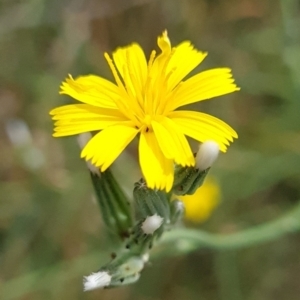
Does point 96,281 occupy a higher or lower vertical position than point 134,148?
lower

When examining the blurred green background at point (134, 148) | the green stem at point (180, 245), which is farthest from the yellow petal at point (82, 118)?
the blurred green background at point (134, 148)

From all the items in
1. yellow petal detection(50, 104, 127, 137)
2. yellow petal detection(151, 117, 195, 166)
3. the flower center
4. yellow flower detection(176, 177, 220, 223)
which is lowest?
yellow petal detection(151, 117, 195, 166)

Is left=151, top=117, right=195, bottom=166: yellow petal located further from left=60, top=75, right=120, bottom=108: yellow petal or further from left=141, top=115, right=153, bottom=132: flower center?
left=60, top=75, right=120, bottom=108: yellow petal

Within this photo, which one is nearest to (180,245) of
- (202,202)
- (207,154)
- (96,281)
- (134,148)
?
(96,281)

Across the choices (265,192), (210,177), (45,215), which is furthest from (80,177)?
(265,192)

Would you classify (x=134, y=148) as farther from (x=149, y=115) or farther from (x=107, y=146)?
(x=107, y=146)

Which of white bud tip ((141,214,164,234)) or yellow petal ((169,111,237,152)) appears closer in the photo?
yellow petal ((169,111,237,152))

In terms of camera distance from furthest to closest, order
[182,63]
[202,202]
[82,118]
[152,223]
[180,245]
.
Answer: [202,202] < [180,245] < [182,63] < [152,223] < [82,118]

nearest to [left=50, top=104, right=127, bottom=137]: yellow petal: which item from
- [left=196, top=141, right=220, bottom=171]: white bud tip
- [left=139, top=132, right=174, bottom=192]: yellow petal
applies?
[left=139, top=132, right=174, bottom=192]: yellow petal
